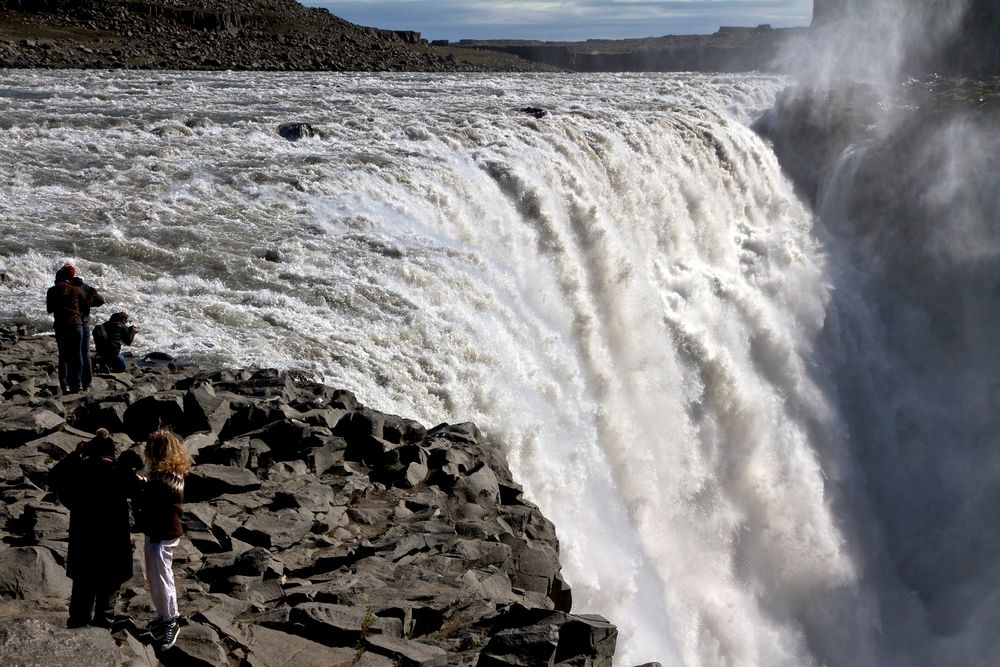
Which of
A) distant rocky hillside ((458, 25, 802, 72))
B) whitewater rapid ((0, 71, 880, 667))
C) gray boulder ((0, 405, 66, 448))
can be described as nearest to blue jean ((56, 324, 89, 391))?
gray boulder ((0, 405, 66, 448))

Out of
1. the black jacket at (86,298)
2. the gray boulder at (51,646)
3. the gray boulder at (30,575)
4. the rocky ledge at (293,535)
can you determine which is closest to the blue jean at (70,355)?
the rocky ledge at (293,535)

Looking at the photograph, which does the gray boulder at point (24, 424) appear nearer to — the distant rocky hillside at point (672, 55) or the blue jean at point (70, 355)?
the blue jean at point (70, 355)

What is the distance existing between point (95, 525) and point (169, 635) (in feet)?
2.48

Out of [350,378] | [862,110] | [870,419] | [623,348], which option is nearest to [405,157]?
[623,348]

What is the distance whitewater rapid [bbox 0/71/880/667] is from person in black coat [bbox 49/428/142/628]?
601cm

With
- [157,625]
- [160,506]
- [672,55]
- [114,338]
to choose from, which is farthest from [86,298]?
[672,55]

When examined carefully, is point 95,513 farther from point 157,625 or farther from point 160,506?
point 157,625

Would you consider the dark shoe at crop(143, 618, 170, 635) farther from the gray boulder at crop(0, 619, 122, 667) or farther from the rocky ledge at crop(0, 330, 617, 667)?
the gray boulder at crop(0, 619, 122, 667)

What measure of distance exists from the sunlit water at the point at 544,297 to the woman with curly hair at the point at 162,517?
598 cm

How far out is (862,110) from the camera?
3672cm

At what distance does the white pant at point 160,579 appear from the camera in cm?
629

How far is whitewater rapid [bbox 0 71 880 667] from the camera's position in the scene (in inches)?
539

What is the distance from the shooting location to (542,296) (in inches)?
728

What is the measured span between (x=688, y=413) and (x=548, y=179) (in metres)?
5.39
